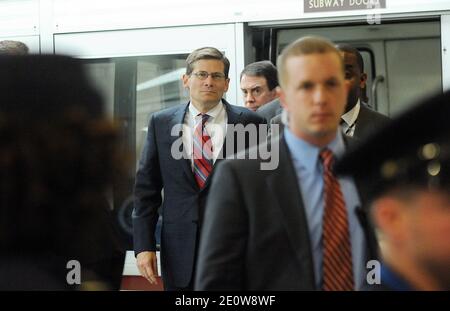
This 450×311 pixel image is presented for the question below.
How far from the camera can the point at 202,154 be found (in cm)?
250

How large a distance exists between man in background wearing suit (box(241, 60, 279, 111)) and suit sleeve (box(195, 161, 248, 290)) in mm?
1605

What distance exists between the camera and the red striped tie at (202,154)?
97.7 inches

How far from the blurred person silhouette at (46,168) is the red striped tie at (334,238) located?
0.44m

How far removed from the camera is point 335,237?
1.64m

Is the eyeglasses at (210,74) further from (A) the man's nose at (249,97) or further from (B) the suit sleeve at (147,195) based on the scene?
(A) the man's nose at (249,97)

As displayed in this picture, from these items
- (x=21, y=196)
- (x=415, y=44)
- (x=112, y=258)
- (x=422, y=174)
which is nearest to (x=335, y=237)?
(x=422, y=174)

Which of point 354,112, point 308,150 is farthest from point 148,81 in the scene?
point 308,150

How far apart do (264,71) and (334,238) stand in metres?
1.83

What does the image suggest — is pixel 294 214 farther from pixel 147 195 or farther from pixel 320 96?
pixel 147 195

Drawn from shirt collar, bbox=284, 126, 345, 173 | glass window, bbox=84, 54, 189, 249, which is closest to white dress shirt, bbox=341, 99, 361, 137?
shirt collar, bbox=284, 126, 345, 173

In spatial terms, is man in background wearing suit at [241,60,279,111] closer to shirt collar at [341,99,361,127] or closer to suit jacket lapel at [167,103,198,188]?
suit jacket lapel at [167,103,198,188]

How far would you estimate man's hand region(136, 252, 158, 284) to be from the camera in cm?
263

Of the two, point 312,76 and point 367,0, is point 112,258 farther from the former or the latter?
point 367,0
